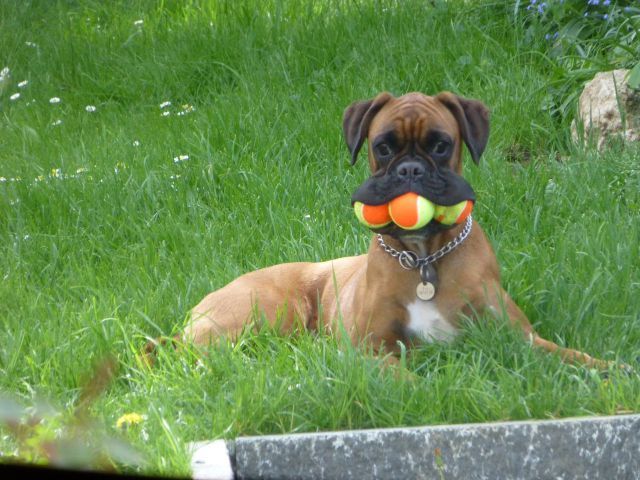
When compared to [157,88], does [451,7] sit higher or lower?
higher

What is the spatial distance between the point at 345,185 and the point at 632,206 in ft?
5.47

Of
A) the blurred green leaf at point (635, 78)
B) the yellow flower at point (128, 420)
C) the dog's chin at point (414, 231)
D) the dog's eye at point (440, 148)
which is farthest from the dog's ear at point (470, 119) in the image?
the yellow flower at point (128, 420)

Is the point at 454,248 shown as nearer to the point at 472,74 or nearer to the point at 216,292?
the point at 216,292

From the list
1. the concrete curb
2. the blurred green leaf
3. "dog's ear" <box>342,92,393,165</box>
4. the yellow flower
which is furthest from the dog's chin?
the blurred green leaf

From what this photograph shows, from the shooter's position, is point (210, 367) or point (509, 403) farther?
point (210, 367)

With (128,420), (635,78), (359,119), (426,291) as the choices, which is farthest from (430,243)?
(635,78)

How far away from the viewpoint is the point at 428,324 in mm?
4344

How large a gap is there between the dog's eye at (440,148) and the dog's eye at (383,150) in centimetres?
18

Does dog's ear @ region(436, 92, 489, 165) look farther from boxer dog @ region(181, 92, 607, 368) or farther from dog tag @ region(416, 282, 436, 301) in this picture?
dog tag @ region(416, 282, 436, 301)

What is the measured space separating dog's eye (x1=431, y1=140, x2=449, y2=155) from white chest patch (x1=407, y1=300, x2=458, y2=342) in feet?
2.10

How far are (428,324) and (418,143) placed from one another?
0.77 m

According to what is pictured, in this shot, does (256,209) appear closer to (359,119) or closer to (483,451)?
(359,119)

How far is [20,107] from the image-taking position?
8.39 m

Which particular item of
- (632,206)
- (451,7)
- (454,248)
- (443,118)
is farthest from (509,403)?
(451,7)
